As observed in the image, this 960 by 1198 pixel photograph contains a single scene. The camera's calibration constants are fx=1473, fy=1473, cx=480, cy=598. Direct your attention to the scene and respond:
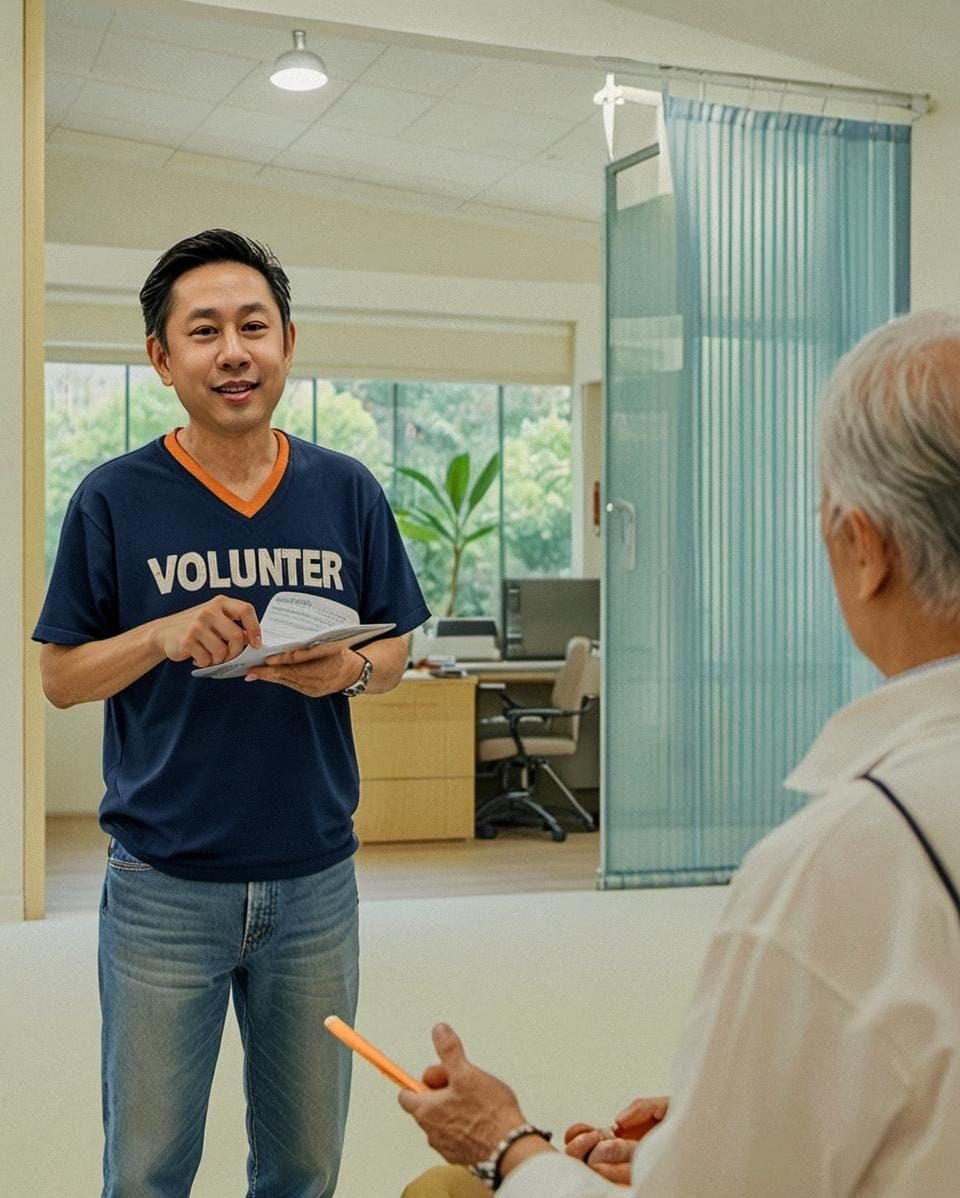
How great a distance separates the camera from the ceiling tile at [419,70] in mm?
6566

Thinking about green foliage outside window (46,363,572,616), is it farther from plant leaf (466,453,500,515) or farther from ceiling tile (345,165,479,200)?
ceiling tile (345,165,479,200)

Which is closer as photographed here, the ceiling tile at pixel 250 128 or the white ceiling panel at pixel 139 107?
the white ceiling panel at pixel 139 107

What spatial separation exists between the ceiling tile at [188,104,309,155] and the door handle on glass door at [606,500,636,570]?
3.28 metres

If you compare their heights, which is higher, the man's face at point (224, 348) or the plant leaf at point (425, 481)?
the plant leaf at point (425, 481)

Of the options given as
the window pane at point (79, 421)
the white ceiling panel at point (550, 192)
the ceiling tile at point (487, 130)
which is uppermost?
the ceiling tile at point (487, 130)

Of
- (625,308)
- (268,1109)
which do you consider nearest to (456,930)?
(625,308)

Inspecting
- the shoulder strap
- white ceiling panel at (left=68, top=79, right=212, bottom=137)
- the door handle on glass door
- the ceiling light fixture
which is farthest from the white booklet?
white ceiling panel at (left=68, top=79, right=212, bottom=137)

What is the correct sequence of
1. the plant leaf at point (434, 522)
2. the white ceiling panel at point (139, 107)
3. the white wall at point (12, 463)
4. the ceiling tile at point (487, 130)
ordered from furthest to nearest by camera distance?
the plant leaf at point (434, 522) → the white ceiling panel at point (139, 107) → the ceiling tile at point (487, 130) → the white wall at point (12, 463)

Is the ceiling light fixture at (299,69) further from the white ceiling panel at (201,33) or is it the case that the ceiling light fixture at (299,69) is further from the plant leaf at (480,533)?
the plant leaf at (480,533)

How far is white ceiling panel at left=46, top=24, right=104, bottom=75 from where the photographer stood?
22.0 feet

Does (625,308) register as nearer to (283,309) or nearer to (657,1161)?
(283,309)

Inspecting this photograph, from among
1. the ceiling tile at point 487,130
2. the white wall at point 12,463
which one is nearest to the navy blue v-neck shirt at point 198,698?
the white wall at point 12,463

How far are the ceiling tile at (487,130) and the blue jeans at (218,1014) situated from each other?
600 centimetres

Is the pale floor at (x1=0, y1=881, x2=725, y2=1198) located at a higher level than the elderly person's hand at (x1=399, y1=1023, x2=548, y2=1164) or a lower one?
lower
